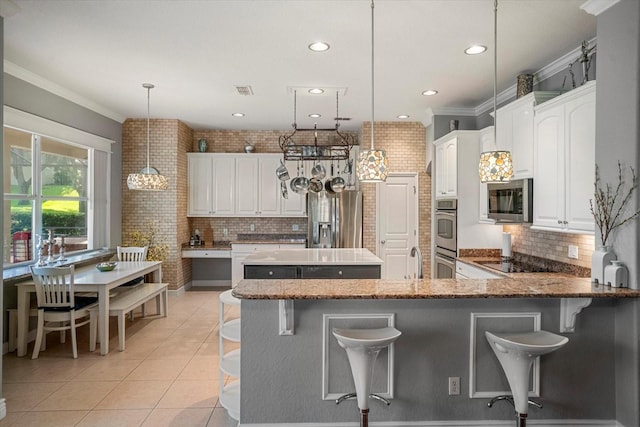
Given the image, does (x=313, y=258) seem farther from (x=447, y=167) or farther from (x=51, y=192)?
(x=51, y=192)

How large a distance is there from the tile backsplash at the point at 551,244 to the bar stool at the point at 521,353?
61.4 inches

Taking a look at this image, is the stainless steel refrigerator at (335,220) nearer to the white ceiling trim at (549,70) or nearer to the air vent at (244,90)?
the air vent at (244,90)

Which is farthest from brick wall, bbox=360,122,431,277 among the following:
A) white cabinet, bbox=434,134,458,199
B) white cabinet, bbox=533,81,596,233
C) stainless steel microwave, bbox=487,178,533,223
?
white cabinet, bbox=533,81,596,233

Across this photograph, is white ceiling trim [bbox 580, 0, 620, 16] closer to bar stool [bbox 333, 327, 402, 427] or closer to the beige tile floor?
bar stool [bbox 333, 327, 402, 427]

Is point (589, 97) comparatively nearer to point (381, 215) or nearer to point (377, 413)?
point (377, 413)

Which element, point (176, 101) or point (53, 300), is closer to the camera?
point (53, 300)

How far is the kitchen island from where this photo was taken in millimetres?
2570

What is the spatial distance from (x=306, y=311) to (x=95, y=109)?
15.9 ft

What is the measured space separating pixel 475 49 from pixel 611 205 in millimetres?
1807

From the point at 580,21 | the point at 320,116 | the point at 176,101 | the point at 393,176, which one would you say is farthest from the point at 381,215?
the point at 580,21

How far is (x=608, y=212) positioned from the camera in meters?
2.65

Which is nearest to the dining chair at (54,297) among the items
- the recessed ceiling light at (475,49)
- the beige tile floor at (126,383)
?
the beige tile floor at (126,383)

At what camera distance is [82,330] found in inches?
197

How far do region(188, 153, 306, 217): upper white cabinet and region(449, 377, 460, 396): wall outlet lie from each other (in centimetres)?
504
